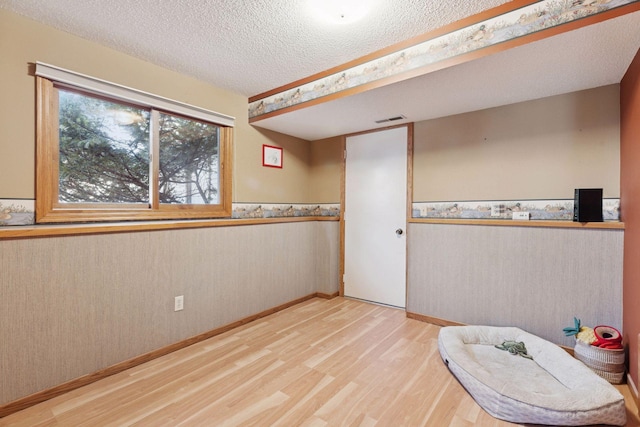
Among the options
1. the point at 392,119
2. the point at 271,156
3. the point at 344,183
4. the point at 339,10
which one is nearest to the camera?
the point at 339,10

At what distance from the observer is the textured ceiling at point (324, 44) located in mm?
1733

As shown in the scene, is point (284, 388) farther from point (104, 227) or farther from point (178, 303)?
point (104, 227)

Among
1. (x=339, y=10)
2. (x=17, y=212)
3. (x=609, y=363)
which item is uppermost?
(x=339, y=10)

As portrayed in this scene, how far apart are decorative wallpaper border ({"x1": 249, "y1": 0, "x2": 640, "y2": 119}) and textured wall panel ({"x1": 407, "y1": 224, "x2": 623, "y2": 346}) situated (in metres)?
1.49

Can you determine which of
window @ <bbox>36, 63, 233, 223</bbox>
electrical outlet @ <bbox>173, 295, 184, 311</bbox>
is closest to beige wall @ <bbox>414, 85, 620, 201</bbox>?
window @ <bbox>36, 63, 233, 223</bbox>

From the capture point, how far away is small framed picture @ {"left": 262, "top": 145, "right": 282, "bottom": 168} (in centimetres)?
339

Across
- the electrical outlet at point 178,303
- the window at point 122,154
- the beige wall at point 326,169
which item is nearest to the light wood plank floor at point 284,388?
the electrical outlet at point 178,303

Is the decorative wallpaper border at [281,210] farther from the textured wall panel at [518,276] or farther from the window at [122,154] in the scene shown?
the textured wall panel at [518,276]

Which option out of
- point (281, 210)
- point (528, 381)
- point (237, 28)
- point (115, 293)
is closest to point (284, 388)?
point (115, 293)

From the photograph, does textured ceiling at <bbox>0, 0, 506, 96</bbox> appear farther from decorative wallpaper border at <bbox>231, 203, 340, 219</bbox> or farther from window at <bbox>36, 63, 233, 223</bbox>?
decorative wallpaper border at <bbox>231, 203, 340, 219</bbox>

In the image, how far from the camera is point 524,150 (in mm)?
2562

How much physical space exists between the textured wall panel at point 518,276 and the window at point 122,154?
2.15 meters

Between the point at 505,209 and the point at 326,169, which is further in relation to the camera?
the point at 326,169

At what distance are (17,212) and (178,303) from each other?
120 cm
